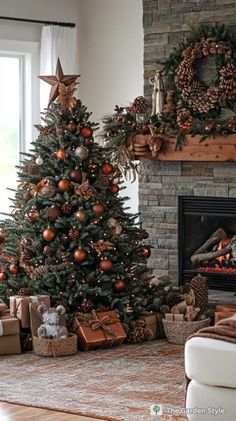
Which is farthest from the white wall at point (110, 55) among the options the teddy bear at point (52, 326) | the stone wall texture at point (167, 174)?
the teddy bear at point (52, 326)

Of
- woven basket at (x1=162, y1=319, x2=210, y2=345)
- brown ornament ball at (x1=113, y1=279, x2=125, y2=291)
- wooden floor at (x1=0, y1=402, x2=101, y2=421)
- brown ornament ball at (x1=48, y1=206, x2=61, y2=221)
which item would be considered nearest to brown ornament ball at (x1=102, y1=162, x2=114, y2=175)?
brown ornament ball at (x1=48, y1=206, x2=61, y2=221)

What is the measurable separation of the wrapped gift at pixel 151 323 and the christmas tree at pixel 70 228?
86 mm

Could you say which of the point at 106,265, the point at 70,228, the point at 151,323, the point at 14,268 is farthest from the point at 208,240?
the point at 14,268

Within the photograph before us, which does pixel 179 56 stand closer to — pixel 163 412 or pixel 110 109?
pixel 110 109

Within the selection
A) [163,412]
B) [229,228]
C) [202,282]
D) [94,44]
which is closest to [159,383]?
[163,412]

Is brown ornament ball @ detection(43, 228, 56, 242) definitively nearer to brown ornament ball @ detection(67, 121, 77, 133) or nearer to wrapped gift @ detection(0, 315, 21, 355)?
wrapped gift @ detection(0, 315, 21, 355)

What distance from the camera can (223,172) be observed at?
783 centimetres

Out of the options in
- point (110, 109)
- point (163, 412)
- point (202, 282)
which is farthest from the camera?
point (110, 109)

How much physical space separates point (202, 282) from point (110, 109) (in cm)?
217

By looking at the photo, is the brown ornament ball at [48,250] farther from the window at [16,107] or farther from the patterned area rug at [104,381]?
the window at [16,107]

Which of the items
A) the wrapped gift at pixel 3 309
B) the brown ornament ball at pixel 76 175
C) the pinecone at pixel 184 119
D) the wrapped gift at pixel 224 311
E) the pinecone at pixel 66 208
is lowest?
the wrapped gift at pixel 224 311

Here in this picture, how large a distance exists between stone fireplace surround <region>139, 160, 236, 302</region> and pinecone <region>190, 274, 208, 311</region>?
53cm

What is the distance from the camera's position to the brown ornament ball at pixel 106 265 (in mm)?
6906

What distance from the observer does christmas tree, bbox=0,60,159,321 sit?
688 centimetres
